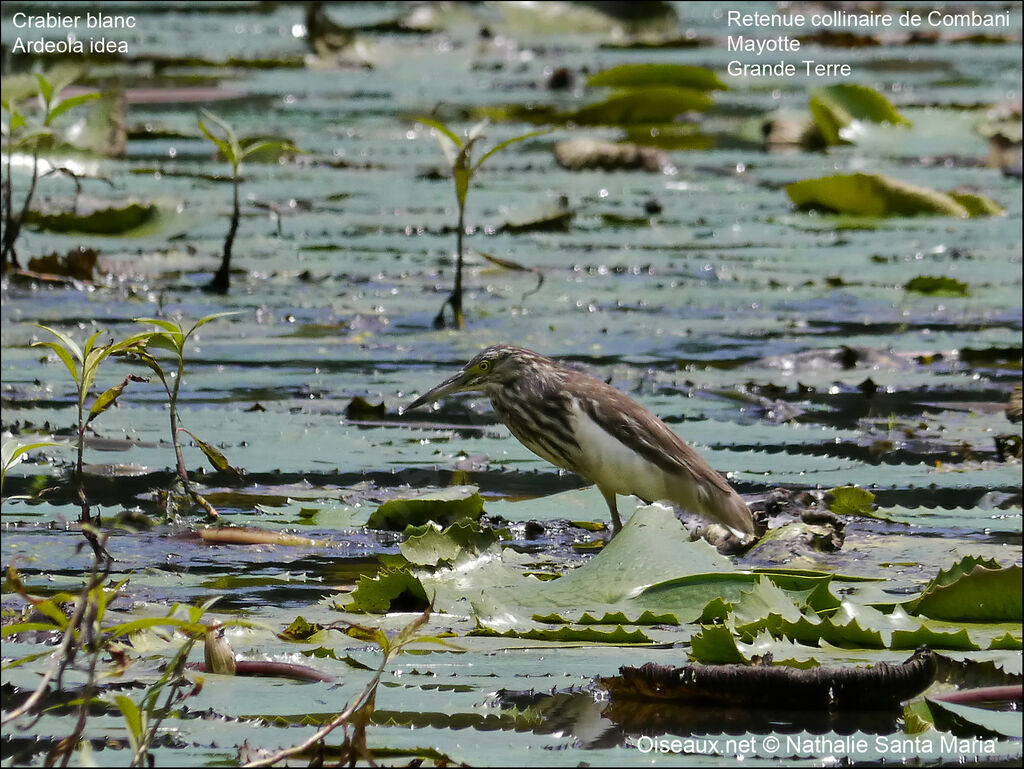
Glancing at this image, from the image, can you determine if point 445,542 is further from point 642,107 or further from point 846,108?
point 642,107

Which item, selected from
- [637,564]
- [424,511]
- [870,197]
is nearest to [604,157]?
[870,197]

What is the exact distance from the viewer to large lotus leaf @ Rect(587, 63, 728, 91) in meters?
9.66

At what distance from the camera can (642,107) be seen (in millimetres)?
9289

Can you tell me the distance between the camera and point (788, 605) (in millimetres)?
2480

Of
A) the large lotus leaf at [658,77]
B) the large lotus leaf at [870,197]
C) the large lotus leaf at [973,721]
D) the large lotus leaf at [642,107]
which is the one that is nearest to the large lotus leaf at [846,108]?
the large lotus leaf at [642,107]

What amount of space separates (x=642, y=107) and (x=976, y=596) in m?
6.98

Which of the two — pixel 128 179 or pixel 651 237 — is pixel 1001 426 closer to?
pixel 651 237

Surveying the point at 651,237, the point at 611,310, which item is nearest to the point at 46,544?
the point at 611,310

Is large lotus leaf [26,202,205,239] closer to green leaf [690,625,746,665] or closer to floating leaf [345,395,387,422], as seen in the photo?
floating leaf [345,395,387,422]

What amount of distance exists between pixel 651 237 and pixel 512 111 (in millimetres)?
2863

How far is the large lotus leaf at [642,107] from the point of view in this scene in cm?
902

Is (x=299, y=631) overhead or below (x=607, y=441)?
below

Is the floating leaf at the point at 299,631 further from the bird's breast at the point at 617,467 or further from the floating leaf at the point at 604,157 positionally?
the floating leaf at the point at 604,157

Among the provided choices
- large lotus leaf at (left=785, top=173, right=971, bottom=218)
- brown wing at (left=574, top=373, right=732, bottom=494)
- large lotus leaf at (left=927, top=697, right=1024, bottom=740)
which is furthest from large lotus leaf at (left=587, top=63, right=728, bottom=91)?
large lotus leaf at (left=927, top=697, right=1024, bottom=740)
